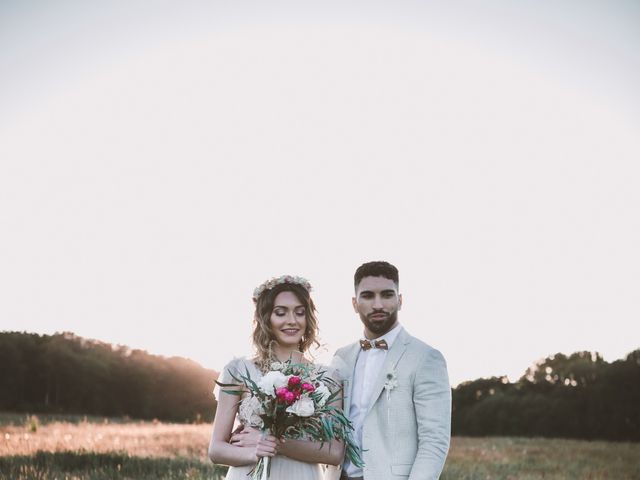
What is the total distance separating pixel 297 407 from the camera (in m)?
4.25

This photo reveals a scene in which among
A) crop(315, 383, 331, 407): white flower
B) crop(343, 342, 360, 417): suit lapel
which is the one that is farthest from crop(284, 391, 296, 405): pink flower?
crop(343, 342, 360, 417): suit lapel

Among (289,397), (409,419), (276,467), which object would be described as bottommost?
(276,467)

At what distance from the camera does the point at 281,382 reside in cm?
435

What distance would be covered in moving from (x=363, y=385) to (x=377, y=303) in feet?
2.35

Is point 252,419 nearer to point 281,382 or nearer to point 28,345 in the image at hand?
point 281,382

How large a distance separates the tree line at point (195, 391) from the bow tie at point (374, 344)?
57.8 feet

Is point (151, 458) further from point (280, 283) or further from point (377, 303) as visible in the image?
point (377, 303)

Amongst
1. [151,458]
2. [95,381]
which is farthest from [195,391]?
[151,458]

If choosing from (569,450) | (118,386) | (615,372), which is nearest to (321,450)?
(569,450)

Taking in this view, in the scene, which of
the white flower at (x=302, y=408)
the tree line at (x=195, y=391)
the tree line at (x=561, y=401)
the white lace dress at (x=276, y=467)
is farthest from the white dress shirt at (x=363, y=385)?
the tree line at (x=561, y=401)

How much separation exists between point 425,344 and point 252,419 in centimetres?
153

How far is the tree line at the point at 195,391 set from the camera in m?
25.5

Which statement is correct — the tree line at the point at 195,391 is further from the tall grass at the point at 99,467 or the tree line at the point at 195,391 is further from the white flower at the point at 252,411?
the white flower at the point at 252,411

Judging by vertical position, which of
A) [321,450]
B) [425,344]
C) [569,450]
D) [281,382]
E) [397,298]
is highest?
[397,298]
